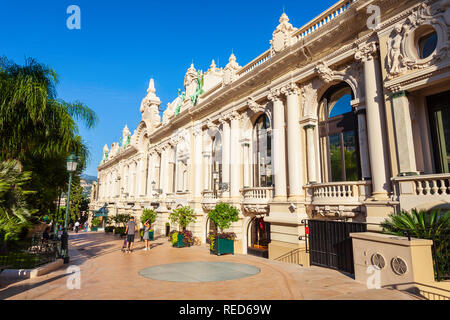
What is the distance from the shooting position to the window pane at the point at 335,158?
1321 centimetres

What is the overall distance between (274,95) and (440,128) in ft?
26.0

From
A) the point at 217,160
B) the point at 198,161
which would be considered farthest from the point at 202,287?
the point at 198,161

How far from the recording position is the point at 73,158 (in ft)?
45.4

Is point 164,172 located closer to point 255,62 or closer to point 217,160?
point 217,160

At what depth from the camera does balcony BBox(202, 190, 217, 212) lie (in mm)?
19991

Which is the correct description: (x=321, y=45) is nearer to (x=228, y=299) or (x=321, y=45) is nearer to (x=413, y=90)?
(x=413, y=90)

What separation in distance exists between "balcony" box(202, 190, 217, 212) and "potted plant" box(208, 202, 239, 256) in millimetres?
3591

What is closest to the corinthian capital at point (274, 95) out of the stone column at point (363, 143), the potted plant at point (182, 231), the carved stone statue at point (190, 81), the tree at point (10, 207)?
the stone column at point (363, 143)

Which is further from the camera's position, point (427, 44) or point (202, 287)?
point (427, 44)

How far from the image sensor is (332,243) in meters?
11.1

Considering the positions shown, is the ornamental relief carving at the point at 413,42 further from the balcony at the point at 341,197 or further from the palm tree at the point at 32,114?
the palm tree at the point at 32,114

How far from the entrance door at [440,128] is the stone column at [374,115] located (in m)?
1.72

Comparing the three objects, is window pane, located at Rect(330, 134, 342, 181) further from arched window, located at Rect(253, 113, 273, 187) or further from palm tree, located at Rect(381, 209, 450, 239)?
palm tree, located at Rect(381, 209, 450, 239)

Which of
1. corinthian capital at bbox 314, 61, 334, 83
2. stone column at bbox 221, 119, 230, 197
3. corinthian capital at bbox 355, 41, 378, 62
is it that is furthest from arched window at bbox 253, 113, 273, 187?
corinthian capital at bbox 355, 41, 378, 62
